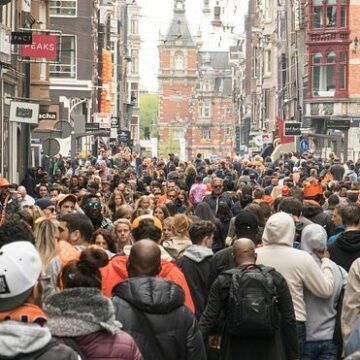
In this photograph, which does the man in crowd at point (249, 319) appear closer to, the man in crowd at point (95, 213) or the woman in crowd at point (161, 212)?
the man in crowd at point (95, 213)

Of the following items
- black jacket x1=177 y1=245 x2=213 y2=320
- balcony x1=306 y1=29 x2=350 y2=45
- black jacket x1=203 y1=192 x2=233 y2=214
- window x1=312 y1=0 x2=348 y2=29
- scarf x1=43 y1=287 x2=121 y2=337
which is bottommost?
black jacket x1=203 y1=192 x2=233 y2=214

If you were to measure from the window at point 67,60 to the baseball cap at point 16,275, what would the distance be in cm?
6935

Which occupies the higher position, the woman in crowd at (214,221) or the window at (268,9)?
the window at (268,9)

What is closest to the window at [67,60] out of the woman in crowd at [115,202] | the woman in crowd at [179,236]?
the woman in crowd at [115,202]

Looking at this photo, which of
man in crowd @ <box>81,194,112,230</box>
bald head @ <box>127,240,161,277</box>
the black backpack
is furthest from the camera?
man in crowd @ <box>81,194,112,230</box>

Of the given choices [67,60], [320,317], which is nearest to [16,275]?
[320,317]

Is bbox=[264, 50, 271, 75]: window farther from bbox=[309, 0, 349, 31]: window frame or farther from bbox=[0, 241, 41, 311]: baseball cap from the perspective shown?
bbox=[0, 241, 41, 311]: baseball cap

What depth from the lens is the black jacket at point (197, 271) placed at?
39.2 ft

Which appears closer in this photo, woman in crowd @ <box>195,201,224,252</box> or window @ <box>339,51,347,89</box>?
woman in crowd @ <box>195,201,224,252</box>

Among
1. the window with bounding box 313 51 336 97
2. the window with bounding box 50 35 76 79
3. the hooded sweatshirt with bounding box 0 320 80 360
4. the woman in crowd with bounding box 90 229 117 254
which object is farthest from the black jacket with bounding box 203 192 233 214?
the window with bounding box 50 35 76 79

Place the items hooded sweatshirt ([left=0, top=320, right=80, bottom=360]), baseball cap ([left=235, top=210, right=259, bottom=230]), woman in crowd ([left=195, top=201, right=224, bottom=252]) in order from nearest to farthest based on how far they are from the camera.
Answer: hooded sweatshirt ([left=0, top=320, right=80, bottom=360]) < baseball cap ([left=235, top=210, right=259, bottom=230]) < woman in crowd ([left=195, top=201, right=224, bottom=252])

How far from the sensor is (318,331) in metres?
11.1

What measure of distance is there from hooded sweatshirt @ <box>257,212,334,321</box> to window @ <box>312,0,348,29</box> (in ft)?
209

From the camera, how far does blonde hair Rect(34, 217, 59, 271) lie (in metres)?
10.4
